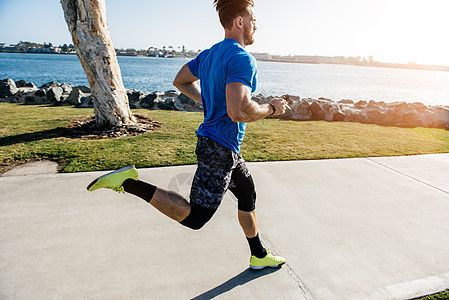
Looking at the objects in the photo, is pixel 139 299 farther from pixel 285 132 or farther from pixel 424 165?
pixel 285 132

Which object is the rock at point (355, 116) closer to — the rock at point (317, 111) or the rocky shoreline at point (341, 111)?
the rocky shoreline at point (341, 111)

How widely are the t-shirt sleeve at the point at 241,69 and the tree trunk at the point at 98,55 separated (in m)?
5.13

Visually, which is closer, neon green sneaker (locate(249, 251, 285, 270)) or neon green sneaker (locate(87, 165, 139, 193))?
neon green sneaker (locate(87, 165, 139, 193))

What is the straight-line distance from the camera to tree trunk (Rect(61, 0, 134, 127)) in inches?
231

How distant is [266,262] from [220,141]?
1.02 m

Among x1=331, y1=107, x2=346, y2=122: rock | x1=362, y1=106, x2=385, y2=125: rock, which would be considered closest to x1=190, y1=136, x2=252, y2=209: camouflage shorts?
x1=331, y1=107, x2=346, y2=122: rock

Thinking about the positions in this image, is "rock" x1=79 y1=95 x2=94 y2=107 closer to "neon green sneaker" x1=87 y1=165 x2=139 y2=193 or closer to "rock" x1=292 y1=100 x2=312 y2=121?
"rock" x1=292 y1=100 x2=312 y2=121

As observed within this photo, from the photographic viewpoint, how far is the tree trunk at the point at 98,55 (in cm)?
586

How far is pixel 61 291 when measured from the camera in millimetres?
1989

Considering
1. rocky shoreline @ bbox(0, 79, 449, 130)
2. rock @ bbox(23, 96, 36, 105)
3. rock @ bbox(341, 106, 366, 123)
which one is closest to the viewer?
rocky shoreline @ bbox(0, 79, 449, 130)

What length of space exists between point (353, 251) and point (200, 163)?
5.12 ft

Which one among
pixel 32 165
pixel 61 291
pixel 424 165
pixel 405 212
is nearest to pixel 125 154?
pixel 32 165

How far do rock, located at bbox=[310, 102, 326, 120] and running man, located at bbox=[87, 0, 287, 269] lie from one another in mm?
7675

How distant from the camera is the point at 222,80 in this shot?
6.25ft
